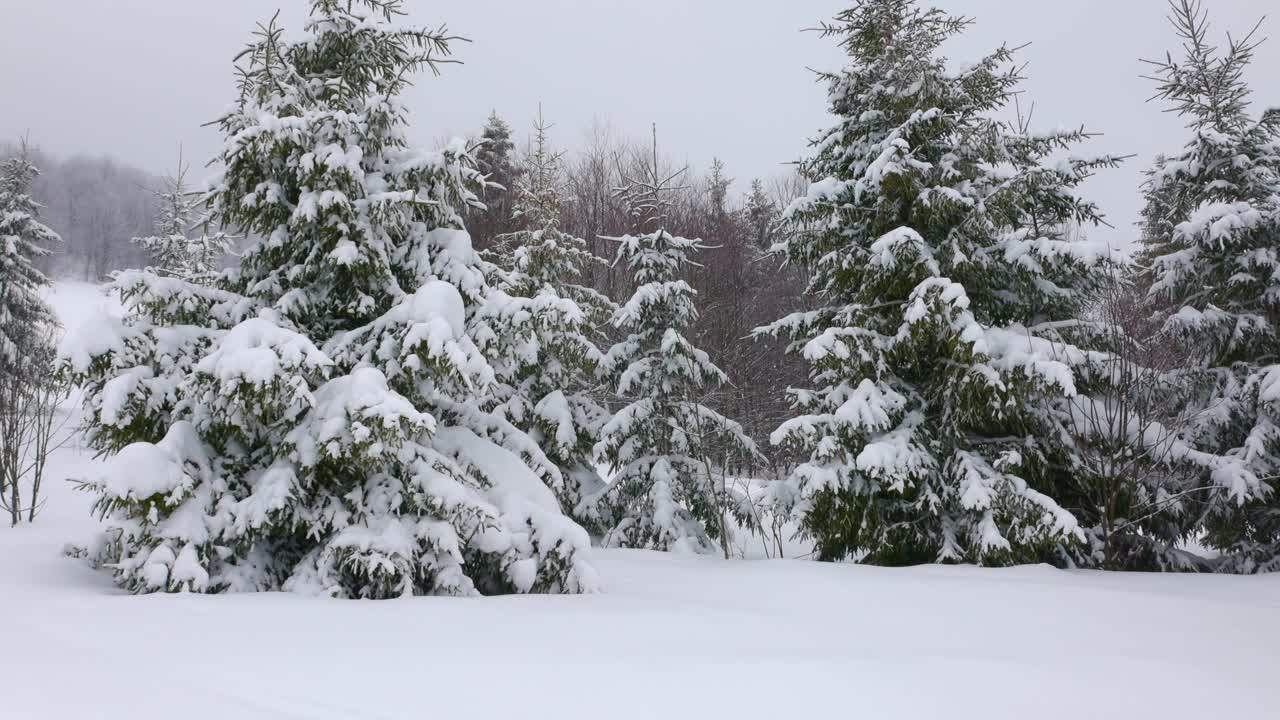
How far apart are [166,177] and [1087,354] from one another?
37.5 ft

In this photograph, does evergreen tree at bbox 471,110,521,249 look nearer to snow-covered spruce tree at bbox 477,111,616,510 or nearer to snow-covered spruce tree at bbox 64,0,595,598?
snow-covered spruce tree at bbox 477,111,616,510

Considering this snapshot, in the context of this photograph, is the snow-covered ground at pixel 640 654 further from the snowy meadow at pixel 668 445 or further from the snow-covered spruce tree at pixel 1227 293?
the snow-covered spruce tree at pixel 1227 293

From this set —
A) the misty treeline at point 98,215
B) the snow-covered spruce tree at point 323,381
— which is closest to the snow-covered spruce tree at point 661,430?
the snow-covered spruce tree at point 323,381

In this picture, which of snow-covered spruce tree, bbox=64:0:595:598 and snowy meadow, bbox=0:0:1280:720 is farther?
snow-covered spruce tree, bbox=64:0:595:598

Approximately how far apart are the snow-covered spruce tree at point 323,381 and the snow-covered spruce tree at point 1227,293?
25.6 ft

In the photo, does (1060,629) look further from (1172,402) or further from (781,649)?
(1172,402)

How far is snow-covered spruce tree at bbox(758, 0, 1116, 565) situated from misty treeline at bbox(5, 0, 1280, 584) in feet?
0.15

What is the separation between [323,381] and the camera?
5.78 metres

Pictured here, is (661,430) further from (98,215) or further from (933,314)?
(98,215)

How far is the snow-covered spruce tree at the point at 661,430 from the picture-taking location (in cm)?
1039

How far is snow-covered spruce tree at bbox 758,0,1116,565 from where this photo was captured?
24.6 ft

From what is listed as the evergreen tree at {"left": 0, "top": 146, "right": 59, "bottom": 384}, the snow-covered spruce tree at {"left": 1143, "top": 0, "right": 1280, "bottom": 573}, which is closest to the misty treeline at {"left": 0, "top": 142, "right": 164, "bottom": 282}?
the evergreen tree at {"left": 0, "top": 146, "right": 59, "bottom": 384}

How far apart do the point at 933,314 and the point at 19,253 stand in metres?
22.2

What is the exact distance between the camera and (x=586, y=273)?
850 inches
